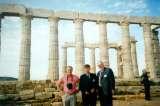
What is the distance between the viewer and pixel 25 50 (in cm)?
2922

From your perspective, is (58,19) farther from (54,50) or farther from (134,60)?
(134,60)

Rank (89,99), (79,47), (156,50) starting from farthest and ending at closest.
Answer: (156,50) → (79,47) → (89,99)

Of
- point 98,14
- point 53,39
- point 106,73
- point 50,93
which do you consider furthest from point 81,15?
point 106,73

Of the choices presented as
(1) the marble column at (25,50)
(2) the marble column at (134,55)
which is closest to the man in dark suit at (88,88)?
(1) the marble column at (25,50)

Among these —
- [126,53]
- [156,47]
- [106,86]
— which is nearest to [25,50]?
[126,53]

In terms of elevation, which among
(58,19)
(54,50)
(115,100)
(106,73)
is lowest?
(115,100)

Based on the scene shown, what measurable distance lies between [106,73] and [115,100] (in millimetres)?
7265

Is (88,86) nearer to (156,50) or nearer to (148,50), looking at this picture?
(148,50)

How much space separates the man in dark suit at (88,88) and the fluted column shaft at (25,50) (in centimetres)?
1920

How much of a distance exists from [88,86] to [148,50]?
2591 cm

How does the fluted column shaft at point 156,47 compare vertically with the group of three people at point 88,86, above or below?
above

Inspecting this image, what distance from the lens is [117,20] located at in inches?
1316

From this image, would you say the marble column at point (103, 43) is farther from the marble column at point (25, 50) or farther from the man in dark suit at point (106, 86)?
the man in dark suit at point (106, 86)

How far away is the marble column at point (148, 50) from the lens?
113ft
